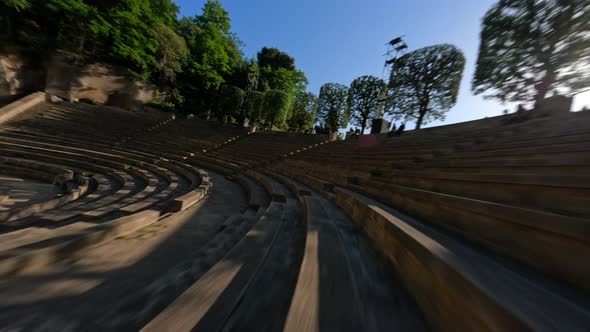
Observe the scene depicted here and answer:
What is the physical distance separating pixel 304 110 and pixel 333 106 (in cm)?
340

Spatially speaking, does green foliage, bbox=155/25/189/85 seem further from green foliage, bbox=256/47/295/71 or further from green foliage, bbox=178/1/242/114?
green foliage, bbox=256/47/295/71

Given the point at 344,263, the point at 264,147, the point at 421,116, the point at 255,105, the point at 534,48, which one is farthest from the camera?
the point at 255,105

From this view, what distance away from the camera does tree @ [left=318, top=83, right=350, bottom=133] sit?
23.6 metres

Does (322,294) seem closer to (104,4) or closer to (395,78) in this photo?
(395,78)

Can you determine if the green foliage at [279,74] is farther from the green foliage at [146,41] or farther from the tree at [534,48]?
the tree at [534,48]

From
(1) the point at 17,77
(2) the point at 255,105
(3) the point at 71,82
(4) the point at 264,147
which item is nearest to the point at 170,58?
(3) the point at 71,82

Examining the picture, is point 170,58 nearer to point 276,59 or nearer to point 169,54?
point 169,54

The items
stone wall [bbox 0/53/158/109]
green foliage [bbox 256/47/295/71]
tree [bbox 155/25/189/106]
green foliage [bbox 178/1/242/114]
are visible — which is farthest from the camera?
green foliage [bbox 256/47/295/71]

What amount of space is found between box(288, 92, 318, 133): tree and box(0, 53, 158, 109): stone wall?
15829 mm

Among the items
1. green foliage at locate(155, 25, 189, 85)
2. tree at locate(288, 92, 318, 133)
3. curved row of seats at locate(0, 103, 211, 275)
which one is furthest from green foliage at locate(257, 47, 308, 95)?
curved row of seats at locate(0, 103, 211, 275)

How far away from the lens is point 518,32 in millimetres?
11742

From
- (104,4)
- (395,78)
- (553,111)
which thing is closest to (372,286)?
(553,111)

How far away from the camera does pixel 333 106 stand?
23.9m

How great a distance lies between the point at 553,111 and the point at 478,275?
9340 mm
